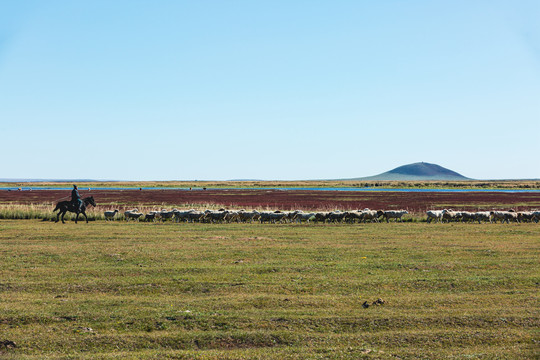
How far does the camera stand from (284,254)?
1955 cm

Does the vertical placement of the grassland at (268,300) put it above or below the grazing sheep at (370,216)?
below

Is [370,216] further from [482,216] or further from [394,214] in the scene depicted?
[482,216]

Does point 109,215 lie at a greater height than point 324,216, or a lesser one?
lesser

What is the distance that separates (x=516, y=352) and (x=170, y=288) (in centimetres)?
875

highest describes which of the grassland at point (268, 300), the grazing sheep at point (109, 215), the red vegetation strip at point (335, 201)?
the red vegetation strip at point (335, 201)

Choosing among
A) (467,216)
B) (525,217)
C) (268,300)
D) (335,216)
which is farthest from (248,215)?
(268,300)

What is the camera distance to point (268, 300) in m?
12.3

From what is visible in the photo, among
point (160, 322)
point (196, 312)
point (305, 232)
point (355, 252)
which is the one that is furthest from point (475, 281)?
point (305, 232)

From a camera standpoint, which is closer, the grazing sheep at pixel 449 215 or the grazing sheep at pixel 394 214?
the grazing sheep at pixel 449 215

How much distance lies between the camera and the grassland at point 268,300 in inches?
365

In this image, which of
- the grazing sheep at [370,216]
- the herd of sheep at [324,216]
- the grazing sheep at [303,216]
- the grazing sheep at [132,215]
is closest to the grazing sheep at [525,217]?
the herd of sheep at [324,216]

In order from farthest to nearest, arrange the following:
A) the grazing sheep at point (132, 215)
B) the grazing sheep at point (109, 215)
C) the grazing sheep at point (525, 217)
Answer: the grazing sheep at point (109, 215)
the grazing sheep at point (132, 215)
the grazing sheep at point (525, 217)

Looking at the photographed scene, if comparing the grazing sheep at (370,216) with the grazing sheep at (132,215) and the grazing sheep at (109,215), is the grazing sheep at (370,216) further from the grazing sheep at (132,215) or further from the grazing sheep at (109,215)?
the grazing sheep at (109,215)

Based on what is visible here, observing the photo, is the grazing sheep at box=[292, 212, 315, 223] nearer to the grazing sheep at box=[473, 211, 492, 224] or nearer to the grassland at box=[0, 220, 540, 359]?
the grazing sheep at box=[473, 211, 492, 224]
